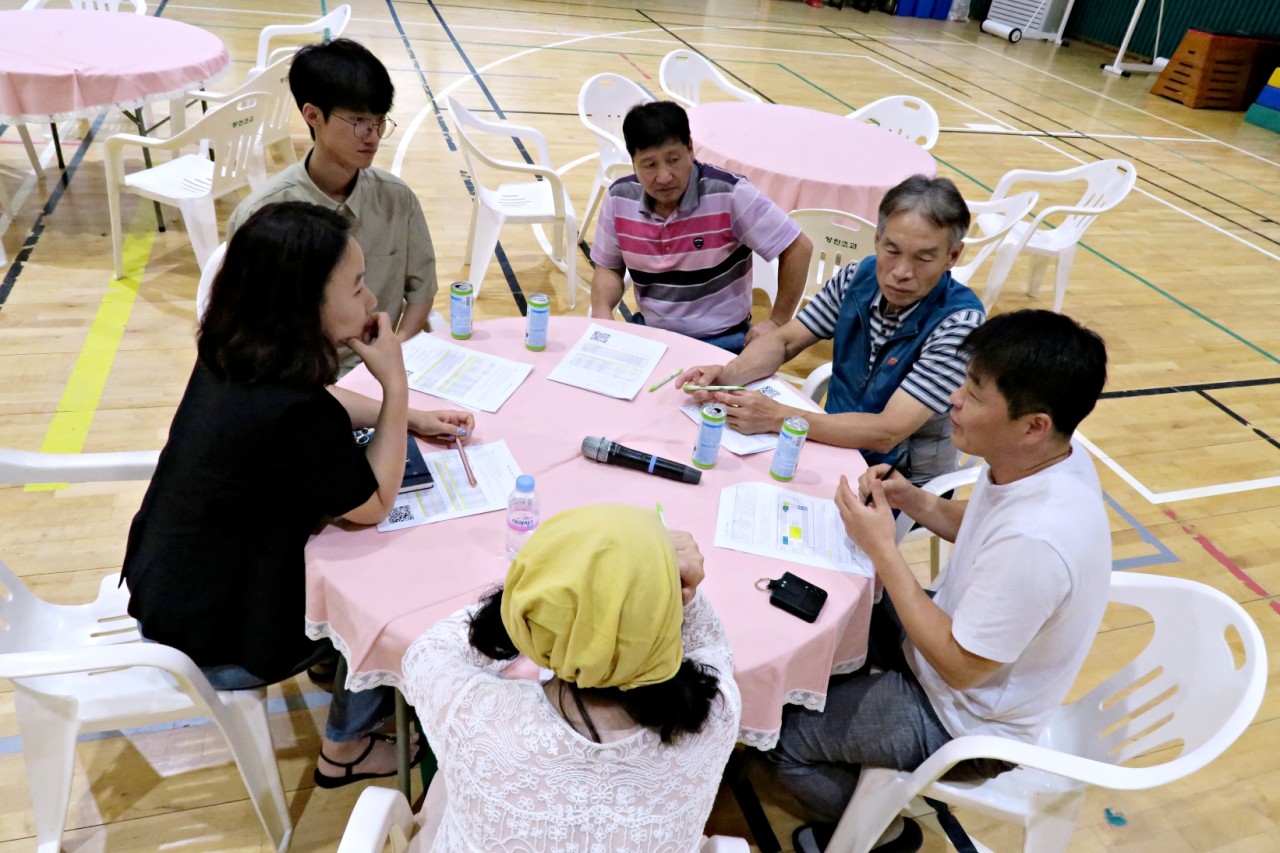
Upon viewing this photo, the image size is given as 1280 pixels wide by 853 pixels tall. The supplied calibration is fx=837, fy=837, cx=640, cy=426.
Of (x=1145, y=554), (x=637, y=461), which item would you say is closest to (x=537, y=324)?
(x=637, y=461)

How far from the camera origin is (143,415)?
329 cm

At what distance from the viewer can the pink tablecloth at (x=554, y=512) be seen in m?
1.60

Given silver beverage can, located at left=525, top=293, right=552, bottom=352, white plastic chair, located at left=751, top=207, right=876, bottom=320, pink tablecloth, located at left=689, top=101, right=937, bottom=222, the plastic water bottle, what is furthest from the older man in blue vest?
pink tablecloth, located at left=689, top=101, right=937, bottom=222

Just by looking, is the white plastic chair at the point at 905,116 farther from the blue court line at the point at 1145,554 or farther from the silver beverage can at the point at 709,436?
the silver beverage can at the point at 709,436

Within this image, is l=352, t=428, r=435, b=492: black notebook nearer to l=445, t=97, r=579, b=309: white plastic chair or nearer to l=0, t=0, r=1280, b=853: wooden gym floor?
l=0, t=0, r=1280, b=853: wooden gym floor

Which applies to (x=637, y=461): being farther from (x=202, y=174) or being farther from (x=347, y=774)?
(x=202, y=174)

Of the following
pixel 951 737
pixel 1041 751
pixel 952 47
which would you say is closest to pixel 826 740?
pixel 951 737

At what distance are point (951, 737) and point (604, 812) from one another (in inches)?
39.1

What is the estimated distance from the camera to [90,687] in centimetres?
171

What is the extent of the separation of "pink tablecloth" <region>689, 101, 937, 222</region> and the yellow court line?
2.86m

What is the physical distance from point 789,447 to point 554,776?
1130 mm

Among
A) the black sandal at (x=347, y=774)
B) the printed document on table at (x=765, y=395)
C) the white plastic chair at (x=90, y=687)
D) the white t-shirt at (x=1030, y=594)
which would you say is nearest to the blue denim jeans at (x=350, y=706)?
the black sandal at (x=347, y=774)

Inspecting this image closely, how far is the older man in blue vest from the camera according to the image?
2234 millimetres

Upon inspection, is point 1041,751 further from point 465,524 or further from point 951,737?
point 465,524
